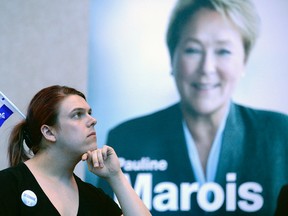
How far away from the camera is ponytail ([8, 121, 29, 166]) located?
6.29 ft

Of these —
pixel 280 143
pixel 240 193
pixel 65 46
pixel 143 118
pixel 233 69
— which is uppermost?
pixel 65 46

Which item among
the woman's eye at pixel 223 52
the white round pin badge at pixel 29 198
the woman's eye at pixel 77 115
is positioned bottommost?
the white round pin badge at pixel 29 198

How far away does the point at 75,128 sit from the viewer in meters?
1.83

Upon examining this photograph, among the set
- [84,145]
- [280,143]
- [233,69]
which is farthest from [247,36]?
[84,145]

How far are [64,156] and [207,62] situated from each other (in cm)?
173

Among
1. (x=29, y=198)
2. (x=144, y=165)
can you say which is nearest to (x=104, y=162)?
(x=29, y=198)

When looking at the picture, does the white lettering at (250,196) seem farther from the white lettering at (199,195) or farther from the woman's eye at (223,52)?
the woman's eye at (223,52)

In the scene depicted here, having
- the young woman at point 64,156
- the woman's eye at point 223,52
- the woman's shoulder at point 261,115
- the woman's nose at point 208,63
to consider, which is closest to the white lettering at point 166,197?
the woman's shoulder at point 261,115

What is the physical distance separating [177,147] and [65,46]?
0.96m

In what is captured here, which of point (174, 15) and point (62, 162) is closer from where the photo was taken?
point (62, 162)

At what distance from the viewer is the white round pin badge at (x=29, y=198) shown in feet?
5.55

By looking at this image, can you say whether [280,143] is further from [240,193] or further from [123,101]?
[123,101]

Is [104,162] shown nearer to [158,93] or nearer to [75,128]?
[75,128]

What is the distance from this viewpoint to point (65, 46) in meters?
3.49
